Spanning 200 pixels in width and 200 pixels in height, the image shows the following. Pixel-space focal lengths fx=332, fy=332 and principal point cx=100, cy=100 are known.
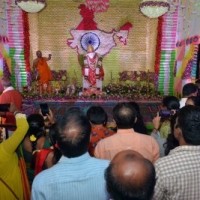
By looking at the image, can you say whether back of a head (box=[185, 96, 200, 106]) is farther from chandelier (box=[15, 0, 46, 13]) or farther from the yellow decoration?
the yellow decoration

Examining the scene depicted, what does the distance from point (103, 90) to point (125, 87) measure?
0.71 metres

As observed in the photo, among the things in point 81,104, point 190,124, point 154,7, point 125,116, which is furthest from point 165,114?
point 154,7

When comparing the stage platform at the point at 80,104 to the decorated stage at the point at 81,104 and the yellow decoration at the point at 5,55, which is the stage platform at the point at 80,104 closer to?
the decorated stage at the point at 81,104

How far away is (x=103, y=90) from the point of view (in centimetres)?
1065

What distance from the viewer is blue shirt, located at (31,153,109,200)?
1.59 metres

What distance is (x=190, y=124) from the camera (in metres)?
1.91

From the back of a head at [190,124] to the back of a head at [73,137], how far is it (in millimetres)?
591

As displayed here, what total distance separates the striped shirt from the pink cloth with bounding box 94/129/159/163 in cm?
66

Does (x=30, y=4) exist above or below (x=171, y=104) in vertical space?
above

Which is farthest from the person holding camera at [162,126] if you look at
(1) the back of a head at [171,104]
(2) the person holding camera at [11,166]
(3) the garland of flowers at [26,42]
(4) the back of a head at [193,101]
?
(3) the garland of flowers at [26,42]

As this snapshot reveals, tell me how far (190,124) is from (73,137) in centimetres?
70

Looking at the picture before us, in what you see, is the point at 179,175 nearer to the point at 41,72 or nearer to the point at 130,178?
the point at 130,178

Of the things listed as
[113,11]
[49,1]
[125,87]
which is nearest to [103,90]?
[125,87]

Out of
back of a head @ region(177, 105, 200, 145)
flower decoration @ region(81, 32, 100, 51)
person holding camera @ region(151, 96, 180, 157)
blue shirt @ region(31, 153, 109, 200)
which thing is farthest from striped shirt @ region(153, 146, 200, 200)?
flower decoration @ region(81, 32, 100, 51)
